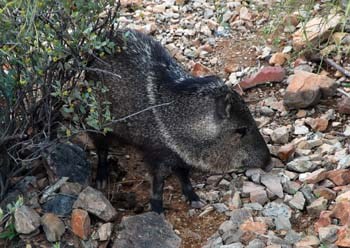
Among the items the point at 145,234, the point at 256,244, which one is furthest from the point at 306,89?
the point at 145,234

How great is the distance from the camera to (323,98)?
474 cm

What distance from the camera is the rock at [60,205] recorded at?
12.9ft

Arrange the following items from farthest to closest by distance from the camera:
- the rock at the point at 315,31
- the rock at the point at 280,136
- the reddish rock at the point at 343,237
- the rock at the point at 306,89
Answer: the rock at the point at 315,31, the rock at the point at 306,89, the rock at the point at 280,136, the reddish rock at the point at 343,237

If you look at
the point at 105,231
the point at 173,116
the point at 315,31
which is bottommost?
the point at 105,231

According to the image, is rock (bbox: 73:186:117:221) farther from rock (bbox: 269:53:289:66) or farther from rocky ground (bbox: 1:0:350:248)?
rock (bbox: 269:53:289:66)

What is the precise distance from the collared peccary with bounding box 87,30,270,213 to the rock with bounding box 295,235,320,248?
0.75 meters

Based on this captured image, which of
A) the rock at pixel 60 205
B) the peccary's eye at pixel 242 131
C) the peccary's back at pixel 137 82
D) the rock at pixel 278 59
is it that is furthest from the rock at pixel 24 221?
the rock at pixel 278 59

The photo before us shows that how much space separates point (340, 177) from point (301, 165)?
0.29 m

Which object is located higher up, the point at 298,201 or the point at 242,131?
the point at 242,131

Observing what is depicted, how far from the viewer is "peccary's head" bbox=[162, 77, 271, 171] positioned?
4.04 metres

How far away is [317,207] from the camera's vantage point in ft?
12.6

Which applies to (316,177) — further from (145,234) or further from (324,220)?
(145,234)

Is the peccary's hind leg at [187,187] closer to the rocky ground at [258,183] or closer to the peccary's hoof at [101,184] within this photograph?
the rocky ground at [258,183]

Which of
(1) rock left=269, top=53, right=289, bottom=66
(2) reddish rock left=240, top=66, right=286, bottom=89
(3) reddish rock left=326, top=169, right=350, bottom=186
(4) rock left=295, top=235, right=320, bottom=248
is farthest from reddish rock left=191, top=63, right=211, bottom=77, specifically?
(4) rock left=295, top=235, right=320, bottom=248
